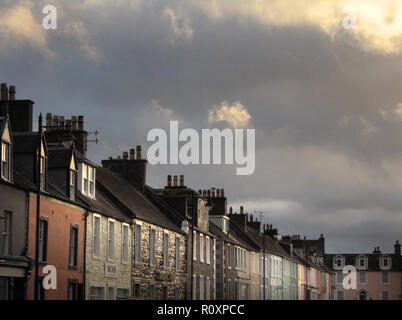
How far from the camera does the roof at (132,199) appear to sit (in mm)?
43312

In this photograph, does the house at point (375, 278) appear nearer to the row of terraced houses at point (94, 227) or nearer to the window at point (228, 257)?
the row of terraced houses at point (94, 227)

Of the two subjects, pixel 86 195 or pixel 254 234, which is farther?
pixel 254 234

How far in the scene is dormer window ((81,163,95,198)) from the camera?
38094mm

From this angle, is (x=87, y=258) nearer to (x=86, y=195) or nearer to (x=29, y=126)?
(x=86, y=195)

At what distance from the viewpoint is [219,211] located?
66.6m

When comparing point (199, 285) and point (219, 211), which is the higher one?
point (219, 211)

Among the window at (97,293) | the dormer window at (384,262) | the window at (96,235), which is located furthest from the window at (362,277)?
the window at (96,235)

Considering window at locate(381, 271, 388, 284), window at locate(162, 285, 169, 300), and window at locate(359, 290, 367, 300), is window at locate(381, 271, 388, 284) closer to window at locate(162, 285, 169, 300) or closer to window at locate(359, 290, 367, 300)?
window at locate(359, 290, 367, 300)

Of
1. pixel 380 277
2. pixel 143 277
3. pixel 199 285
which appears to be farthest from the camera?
pixel 380 277

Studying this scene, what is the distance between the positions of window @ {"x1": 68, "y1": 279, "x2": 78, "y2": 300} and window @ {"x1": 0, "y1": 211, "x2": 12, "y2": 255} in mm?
5230

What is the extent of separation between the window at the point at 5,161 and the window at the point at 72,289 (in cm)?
650

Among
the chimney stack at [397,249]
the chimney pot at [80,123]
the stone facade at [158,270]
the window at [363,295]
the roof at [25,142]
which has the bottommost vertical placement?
the window at [363,295]
